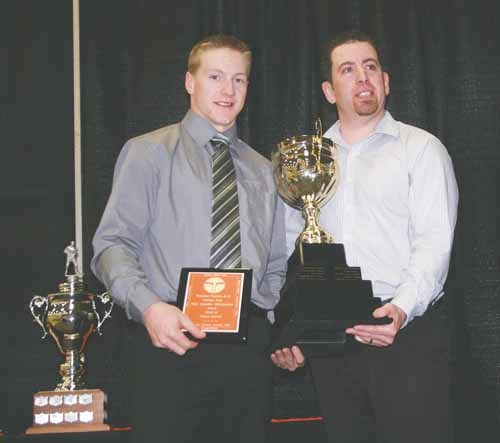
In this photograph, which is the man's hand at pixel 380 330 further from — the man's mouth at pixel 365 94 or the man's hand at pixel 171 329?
the man's mouth at pixel 365 94

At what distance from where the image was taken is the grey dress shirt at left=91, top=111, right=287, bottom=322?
1887 mm

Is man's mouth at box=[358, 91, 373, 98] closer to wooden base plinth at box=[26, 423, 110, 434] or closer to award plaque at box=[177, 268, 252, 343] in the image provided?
award plaque at box=[177, 268, 252, 343]

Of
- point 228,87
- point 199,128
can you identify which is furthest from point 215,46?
point 199,128

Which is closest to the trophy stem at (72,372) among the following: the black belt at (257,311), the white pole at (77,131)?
the white pole at (77,131)

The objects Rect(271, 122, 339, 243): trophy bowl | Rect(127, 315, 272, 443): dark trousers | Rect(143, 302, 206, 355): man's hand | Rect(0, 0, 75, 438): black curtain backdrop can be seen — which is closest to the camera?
Rect(143, 302, 206, 355): man's hand

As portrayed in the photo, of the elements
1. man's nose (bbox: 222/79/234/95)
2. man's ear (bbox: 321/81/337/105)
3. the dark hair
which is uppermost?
the dark hair

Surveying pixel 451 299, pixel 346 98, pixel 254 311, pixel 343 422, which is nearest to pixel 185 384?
pixel 254 311

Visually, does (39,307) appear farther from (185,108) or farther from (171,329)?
(171,329)

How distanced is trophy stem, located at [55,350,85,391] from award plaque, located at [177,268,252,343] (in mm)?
1103

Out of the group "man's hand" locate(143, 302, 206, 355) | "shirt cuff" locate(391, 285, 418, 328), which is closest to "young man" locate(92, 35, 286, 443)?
"man's hand" locate(143, 302, 206, 355)

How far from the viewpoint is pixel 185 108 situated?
3.01 m

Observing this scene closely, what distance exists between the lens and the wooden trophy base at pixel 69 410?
255 centimetres

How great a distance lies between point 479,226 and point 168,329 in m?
1.77

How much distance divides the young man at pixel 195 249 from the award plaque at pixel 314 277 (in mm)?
101
